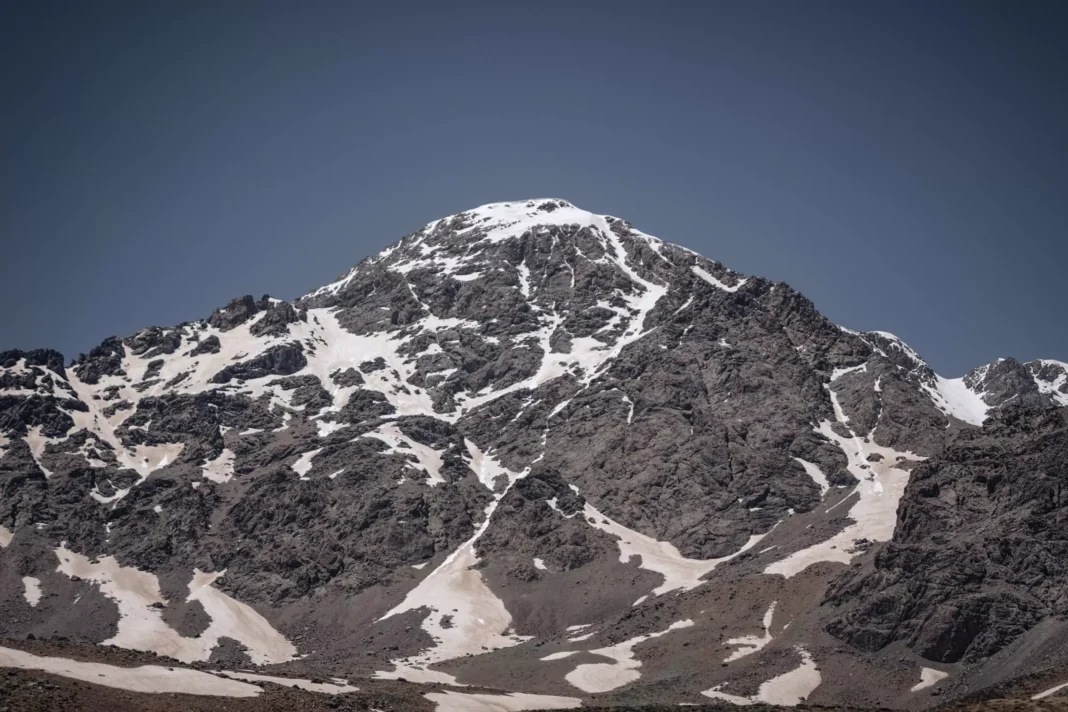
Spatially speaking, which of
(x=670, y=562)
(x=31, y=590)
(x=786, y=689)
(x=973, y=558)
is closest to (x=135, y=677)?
(x=786, y=689)

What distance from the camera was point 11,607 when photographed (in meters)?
184

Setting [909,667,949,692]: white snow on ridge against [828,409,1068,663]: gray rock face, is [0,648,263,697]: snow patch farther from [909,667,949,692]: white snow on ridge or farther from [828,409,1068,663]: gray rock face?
[828,409,1068,663]: gray rock face

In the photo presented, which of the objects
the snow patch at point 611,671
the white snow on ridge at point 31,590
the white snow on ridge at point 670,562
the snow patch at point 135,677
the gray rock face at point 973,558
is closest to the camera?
the snow patch at point 135,677

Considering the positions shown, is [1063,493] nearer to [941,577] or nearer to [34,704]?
[941,577]

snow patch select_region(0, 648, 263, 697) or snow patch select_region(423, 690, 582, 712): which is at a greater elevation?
snow patch select_region(0, 648, 263, 697)

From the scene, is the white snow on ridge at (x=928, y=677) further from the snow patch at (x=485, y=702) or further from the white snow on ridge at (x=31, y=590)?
the white snow on ridge at (x=31, y=590)

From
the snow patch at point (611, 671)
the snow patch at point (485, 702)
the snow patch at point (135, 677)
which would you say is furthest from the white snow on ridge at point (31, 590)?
the snow patch at point (135, 677)

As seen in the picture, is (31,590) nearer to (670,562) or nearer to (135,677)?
(670,562)

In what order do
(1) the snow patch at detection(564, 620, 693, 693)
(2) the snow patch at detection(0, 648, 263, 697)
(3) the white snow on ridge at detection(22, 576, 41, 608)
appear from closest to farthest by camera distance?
(2) the snow patch at detection(0, 648, 263, 697)
(1) the snow patch at detection(564, 620, 693, 693)
(3) the white snow on ridge at detection(22, 576, 41, 608)

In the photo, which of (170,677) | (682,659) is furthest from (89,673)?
(682,659)

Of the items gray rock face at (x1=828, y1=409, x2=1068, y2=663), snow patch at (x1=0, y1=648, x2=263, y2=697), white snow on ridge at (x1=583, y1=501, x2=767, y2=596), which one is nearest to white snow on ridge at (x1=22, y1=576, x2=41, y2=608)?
white snow on ridge at (x1=583, y1=501, x2=767, y2=596)

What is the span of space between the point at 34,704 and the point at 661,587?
4950 inches

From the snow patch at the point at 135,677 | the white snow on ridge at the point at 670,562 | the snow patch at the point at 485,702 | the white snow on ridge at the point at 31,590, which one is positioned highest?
the white snow on ridge at the point at 31,590

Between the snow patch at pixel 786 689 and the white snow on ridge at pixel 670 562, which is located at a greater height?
the white snow on ridge at pixel 670 562
